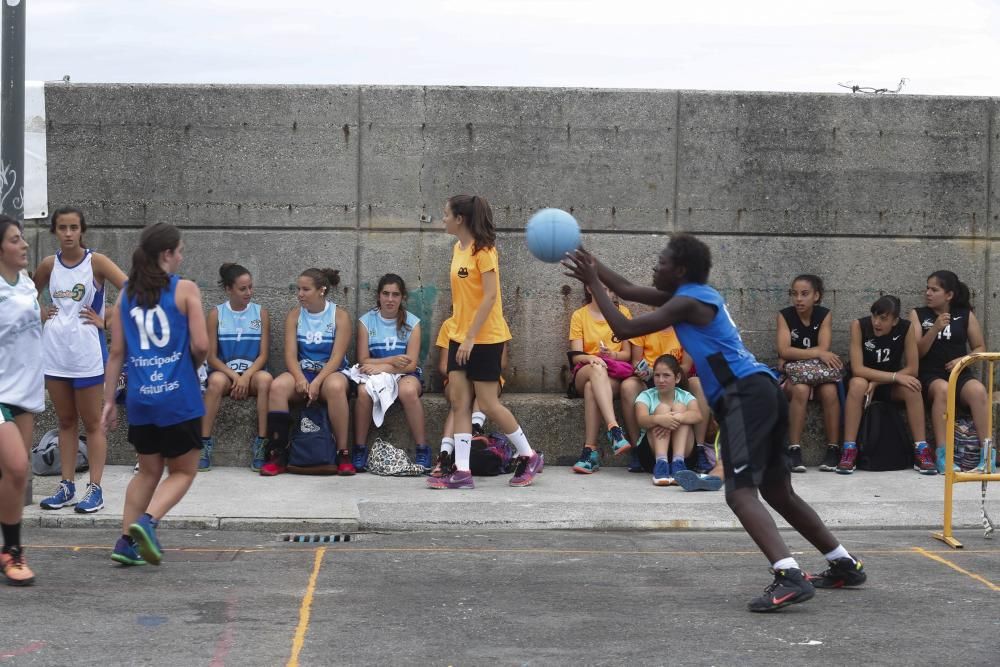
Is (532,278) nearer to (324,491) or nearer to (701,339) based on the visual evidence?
(324,491)

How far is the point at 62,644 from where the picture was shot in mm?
5637

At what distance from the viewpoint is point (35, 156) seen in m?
11.2

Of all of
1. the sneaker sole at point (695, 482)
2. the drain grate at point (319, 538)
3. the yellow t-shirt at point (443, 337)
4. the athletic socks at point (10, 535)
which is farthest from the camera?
the yellow t-shirt at point (443, 337)

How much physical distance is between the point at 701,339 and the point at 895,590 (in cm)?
166

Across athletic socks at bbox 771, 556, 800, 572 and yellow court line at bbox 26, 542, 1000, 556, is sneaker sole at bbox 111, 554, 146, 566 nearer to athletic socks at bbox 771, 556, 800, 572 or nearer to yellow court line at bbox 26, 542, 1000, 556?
yellow court line at bbox 26, 542, 1000, 556

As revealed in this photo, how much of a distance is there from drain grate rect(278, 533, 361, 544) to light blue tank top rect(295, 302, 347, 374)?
2.44m

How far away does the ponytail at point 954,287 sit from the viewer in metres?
11.0

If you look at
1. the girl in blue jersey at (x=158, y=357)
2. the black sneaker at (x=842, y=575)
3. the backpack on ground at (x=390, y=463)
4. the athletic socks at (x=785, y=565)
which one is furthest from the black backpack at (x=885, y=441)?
the girl in blue jersey at (x=158, y=357)

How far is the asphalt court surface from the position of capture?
18.5 ft

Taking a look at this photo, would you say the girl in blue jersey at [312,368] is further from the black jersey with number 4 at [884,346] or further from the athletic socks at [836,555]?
the athletic socks at [836,555]

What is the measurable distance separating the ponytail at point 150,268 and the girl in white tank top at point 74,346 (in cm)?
168

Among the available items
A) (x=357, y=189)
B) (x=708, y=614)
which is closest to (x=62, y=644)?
(x=708, y=614)

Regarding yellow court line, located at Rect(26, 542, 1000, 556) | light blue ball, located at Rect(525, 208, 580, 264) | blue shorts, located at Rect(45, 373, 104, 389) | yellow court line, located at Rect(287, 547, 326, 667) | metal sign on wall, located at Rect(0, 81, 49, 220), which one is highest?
metal sign on wall, located at Rect(0, 81, 49, 220)

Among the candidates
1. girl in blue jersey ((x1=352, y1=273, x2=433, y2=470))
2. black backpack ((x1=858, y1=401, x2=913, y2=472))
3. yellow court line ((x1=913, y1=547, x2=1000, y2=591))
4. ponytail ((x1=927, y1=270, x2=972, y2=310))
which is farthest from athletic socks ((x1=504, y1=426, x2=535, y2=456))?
ponytail ((x1=927, y1=270, x2=972, y2=310))
